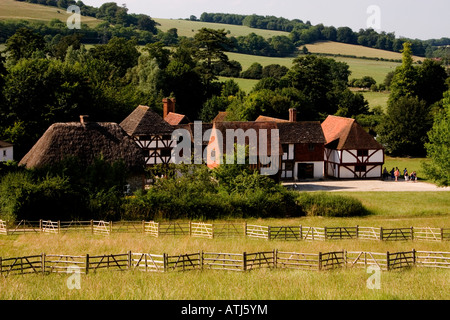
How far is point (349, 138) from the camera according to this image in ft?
166

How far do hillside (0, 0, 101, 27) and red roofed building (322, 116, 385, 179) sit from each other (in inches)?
3017

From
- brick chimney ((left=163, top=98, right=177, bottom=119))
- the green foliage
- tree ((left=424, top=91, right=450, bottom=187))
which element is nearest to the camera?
the green foliage

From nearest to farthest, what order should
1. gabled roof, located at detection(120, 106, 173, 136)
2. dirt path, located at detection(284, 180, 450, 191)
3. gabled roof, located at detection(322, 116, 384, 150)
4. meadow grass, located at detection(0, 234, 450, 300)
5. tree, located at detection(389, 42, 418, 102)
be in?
meadow grass, located at detection(0, 234, 450, 300), dirt path, located at detection(284, 180, 450, 191), gabled roof, located at detection(120, 106, 173, 136), gabled roof, located at detection(322, 116, 384, 150), tree, located at detection(389, 42, 418, 102)

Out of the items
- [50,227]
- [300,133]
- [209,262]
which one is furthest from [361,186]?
[50,227]

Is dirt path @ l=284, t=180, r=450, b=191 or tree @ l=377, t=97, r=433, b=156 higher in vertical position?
tree @ l=377, t=97, r=433, b=156

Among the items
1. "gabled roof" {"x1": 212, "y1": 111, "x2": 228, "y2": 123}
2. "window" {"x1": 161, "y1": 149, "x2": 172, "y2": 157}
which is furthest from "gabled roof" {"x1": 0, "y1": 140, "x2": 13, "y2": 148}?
"gabled roof" {"x1": 212, "y1": 111, "x2": 228, "y2": 123}

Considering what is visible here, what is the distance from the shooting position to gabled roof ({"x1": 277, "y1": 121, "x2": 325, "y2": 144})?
49391 mm

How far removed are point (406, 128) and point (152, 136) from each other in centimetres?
3062

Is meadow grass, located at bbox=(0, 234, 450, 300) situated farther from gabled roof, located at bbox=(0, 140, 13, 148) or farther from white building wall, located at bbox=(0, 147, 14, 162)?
gabled roof, located at bbox=(0, 140, 13, 148)

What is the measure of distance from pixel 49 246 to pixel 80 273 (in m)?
5.26

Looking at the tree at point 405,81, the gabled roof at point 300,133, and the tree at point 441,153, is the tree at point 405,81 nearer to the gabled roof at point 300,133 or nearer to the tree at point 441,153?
the gabled roof at point 300,133

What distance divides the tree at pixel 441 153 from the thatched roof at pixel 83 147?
66.3 ft

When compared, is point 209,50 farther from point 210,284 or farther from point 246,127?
point 210,284

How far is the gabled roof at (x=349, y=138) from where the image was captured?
50250 millimetres
